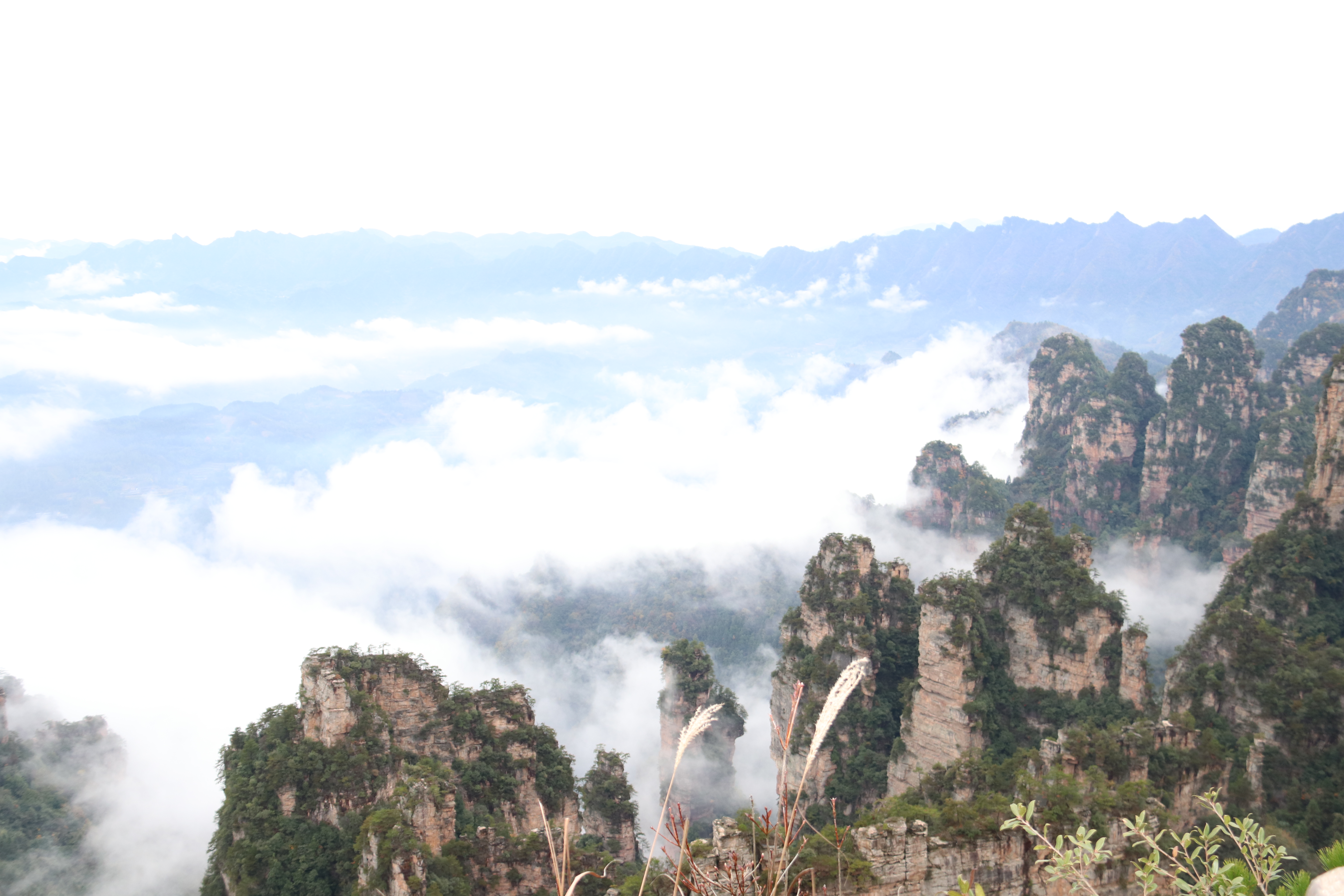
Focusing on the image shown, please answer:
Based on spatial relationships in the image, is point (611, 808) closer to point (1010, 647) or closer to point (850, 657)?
point (850, 657)

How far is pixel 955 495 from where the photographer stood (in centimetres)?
7750

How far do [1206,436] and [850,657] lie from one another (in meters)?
47.4

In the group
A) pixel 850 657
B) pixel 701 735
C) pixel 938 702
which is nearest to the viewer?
pixel 938 702

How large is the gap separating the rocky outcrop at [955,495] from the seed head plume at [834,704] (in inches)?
2807

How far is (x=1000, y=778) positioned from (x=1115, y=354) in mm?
129243

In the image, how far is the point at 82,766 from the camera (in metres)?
46.3

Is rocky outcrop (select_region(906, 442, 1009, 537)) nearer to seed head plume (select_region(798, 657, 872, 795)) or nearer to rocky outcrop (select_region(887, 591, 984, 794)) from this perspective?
rocky outcrop (select_region(887, 591, 984, 794))

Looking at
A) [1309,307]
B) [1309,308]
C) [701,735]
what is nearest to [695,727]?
[701,735]

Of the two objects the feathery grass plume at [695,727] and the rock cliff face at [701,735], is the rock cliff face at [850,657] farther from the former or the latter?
the feathery grass plume at [695,727]

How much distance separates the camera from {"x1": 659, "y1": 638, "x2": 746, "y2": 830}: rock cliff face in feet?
140

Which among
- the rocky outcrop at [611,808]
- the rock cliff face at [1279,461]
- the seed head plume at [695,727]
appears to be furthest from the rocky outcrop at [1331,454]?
the seed head plume at [695,727]

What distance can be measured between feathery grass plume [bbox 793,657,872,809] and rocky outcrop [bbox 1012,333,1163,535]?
239ft

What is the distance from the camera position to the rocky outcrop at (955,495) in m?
72.9

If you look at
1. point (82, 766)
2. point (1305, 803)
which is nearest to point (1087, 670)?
point (1305, 803)
